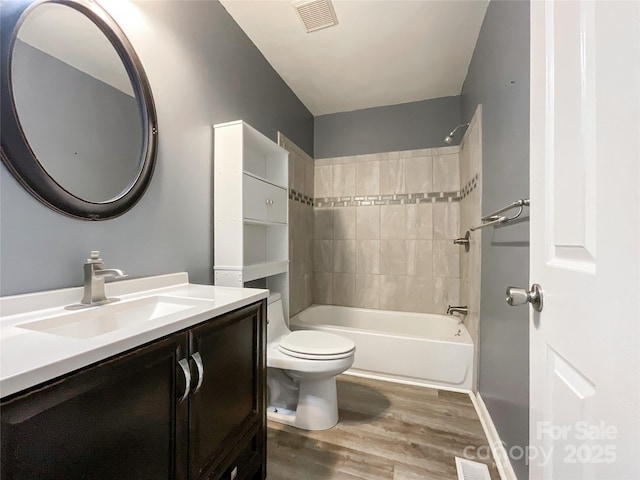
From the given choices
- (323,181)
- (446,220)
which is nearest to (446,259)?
(446,220)

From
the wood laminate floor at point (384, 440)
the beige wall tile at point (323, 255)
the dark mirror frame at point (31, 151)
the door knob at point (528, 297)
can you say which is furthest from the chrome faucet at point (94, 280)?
the beige wall tile at point (323, 255)

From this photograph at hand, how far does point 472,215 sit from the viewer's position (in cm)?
203

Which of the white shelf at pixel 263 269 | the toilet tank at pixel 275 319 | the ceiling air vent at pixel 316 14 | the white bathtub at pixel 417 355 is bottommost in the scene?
the white bathtub at pixel 417 355

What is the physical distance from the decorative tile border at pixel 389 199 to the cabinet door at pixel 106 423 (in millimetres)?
2409

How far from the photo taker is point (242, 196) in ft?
4.99

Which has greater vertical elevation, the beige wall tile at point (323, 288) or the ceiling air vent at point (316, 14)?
the ceiling air vent at point (316, 14)

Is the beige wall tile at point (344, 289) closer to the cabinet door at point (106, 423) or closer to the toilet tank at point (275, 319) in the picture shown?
the toilet tank at point (275, 319)

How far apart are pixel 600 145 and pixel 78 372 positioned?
1.00 m

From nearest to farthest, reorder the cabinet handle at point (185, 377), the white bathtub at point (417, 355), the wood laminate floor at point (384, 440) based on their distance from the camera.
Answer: the cabinet handle at point (185, 377)
the wood laminate floor at point (384, 440)
the white bathtub at point (417, 355)

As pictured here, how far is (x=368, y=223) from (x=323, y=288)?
860mm

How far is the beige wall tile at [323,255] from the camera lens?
303 cm

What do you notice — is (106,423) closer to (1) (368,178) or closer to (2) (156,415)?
(2) (156,415)

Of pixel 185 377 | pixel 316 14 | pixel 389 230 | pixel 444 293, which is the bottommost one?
pixel 444 293

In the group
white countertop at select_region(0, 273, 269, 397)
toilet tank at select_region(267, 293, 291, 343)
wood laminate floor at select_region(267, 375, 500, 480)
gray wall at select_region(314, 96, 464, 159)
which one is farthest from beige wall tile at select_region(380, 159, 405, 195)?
white countertop at select_region(0, 273, 269, 397)
